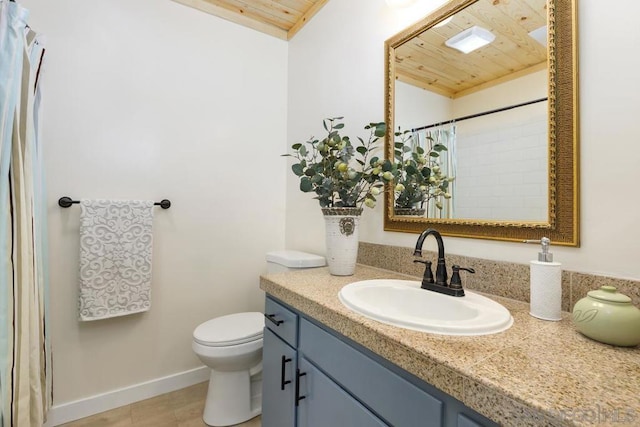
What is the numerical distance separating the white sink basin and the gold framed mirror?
279mm

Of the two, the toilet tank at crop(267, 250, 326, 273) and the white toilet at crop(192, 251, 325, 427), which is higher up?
the toilet tank at crop(267, 250, 326, 273)

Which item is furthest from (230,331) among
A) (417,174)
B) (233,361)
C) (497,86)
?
(497,86)

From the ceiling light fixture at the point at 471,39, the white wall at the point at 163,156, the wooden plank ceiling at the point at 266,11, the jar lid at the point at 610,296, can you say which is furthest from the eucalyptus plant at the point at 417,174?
the wooden plank ceiling at the point at 266,11

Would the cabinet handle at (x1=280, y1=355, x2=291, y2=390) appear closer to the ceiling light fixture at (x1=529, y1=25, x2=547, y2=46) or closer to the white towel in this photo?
the white towel

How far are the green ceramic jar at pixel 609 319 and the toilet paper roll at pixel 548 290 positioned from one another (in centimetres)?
9

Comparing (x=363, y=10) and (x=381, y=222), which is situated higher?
(x=363, y=10)

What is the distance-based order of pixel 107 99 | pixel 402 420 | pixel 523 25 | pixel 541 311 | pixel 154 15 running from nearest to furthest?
pixel 402 420
pixel 541 311
pixel 523 25
pixel 107 99
pixel 154 15

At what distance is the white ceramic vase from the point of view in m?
1.33

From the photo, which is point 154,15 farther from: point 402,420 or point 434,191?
point 402,420

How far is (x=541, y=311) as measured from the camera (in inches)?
31.6

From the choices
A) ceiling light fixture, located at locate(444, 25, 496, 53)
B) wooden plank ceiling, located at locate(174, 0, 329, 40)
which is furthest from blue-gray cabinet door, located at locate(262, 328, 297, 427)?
wooden plank ceiling, located at locate(174, 0, 329, 40)

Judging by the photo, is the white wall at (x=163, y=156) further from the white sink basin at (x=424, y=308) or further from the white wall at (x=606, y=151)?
the white wall at (x=606, y=151)

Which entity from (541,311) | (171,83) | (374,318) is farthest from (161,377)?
(541,311)

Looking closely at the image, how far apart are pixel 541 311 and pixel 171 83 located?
2.13 meters
